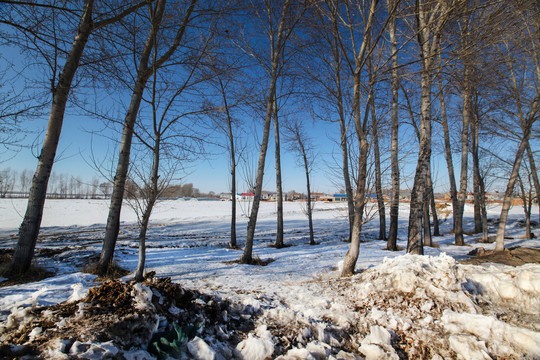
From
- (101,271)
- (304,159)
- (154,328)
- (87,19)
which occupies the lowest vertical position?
(101,271)

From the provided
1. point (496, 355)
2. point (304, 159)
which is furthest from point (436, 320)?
point (304, 159)

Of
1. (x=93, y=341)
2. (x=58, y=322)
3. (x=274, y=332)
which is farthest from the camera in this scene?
(x=274, y=332)

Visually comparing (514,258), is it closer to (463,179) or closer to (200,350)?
(463,179)

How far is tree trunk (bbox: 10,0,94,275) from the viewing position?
433 centimetres

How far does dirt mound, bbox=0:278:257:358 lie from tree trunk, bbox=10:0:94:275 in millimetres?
3171

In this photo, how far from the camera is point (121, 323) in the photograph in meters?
1.98

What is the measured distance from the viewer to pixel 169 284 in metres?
2.71

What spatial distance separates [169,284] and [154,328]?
0.67 metres

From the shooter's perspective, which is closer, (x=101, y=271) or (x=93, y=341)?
(x=93, y=341)

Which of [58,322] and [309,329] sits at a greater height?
[58,322]

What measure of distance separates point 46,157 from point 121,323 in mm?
4303

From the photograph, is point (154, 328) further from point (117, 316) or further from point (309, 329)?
point (309, 329)

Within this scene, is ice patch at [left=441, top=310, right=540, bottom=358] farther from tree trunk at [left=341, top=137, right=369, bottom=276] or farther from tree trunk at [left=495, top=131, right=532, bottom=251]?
tree trunk at [left=495, top=131, right=532, bottom=251]

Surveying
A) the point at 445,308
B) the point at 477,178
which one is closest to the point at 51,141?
the point at 445,308
